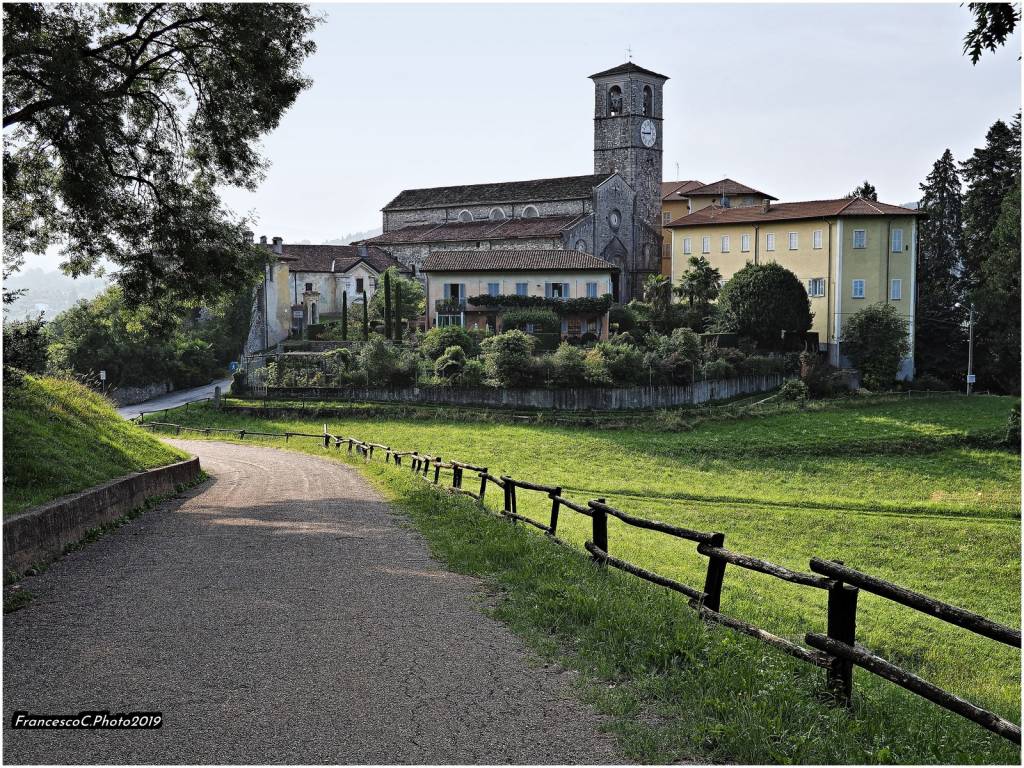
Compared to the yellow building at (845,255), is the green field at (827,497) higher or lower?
A: lower

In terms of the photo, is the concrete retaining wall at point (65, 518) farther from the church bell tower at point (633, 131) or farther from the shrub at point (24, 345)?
the church bell tower at point (633, 131)

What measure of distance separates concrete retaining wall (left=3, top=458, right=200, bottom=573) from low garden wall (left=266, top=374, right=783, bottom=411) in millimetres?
34496

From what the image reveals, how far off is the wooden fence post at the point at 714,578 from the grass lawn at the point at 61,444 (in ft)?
25.4

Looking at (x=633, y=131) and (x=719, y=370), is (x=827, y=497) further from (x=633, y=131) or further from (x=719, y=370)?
(x=633, y=131)

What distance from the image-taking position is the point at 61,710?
6.57 m

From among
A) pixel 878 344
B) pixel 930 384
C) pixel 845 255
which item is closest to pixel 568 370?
pixel 878 344

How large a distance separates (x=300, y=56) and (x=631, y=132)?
241 feet

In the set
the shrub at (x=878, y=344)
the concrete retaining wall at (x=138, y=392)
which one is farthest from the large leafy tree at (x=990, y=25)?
the concrete retaining wall at (x=138, y=392)

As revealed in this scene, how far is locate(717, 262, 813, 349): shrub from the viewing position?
6247cm

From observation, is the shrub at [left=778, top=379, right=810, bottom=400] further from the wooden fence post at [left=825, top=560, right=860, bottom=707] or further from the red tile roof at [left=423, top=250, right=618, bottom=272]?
the wooden fence post at [left=825, top=560, right=860, bottom=707]

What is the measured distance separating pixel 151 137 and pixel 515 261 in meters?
52.4

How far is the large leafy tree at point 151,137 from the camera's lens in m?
16.6

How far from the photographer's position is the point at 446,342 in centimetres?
5822

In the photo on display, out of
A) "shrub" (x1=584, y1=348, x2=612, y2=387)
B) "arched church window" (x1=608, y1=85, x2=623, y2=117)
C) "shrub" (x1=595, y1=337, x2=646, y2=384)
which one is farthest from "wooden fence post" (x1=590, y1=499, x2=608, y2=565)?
"arched church window" (x1=608, y1=85, x2=623, y2=117)
